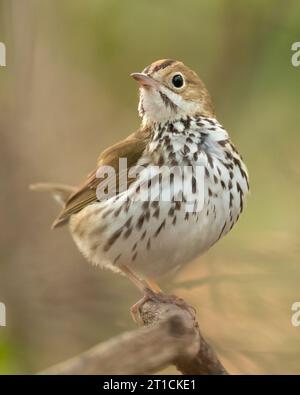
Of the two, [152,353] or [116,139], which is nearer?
[152,353]

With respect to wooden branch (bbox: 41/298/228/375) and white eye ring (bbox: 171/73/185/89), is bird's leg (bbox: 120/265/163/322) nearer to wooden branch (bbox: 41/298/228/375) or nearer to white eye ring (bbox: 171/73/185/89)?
wooden branch (bbox: 41/298/228/375)

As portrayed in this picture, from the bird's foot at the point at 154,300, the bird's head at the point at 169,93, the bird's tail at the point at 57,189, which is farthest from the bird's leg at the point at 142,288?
the bird's head at the point at 169,93

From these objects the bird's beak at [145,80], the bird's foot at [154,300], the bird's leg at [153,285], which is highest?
the bird's beak at [145,80]

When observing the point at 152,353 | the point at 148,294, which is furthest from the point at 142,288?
the point at 152,353

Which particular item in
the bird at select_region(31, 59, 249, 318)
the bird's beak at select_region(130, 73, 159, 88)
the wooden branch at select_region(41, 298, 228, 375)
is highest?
the bird's beak at select_region(130, 73, 159, 88)

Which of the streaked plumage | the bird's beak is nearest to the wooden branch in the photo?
the streaked plumage

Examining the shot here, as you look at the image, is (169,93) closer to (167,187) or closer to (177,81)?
(177,81)

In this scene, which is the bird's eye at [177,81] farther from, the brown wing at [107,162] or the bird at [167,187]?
the brown wing at [107,162]
